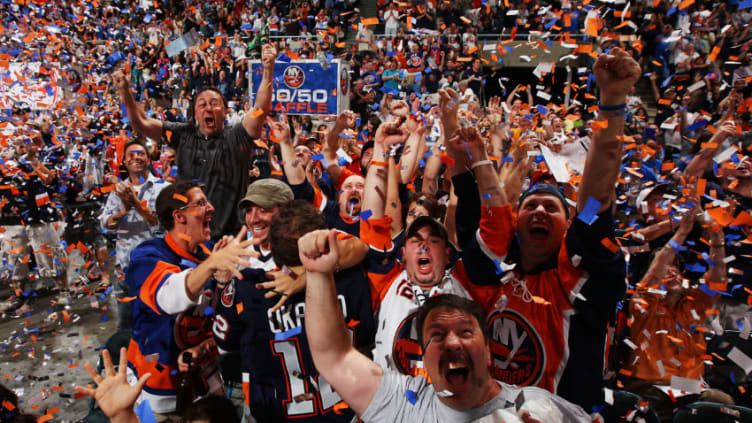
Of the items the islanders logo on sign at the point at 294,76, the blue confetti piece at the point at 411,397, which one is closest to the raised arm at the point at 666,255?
the blue confetti piece at the point at 411,397

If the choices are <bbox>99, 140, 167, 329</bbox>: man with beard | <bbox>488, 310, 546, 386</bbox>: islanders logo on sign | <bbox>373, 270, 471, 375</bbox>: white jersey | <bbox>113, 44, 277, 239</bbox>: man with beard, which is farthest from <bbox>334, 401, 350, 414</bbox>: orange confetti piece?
<bbox>99, 140, 167, 329</bbox>: man with beard

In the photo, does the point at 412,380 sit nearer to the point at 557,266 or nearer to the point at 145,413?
the point at 557,266

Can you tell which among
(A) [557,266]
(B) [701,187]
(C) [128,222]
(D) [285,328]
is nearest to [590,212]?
(A) [557,266]

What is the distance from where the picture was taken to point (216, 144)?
341 centimetres

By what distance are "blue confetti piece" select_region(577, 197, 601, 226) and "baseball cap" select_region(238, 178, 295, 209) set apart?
5.27 ft

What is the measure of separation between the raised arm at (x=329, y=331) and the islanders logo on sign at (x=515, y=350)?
23.9 inches

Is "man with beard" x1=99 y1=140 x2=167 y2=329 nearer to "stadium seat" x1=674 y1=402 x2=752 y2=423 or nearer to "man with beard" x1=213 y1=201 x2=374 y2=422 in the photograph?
"man with beard" x1=213 y1=201 x2=374 y2=422

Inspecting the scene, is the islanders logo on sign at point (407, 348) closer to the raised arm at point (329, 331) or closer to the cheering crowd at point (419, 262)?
the cheering crowd at point (419, 262)

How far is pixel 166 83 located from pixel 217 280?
1127cm

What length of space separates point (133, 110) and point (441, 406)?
9.45 feet

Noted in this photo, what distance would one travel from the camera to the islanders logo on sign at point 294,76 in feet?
22.2

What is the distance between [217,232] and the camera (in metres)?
3.37

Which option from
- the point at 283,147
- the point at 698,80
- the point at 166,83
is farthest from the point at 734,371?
the point at 166,83

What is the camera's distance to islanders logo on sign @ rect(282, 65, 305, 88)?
678cm
